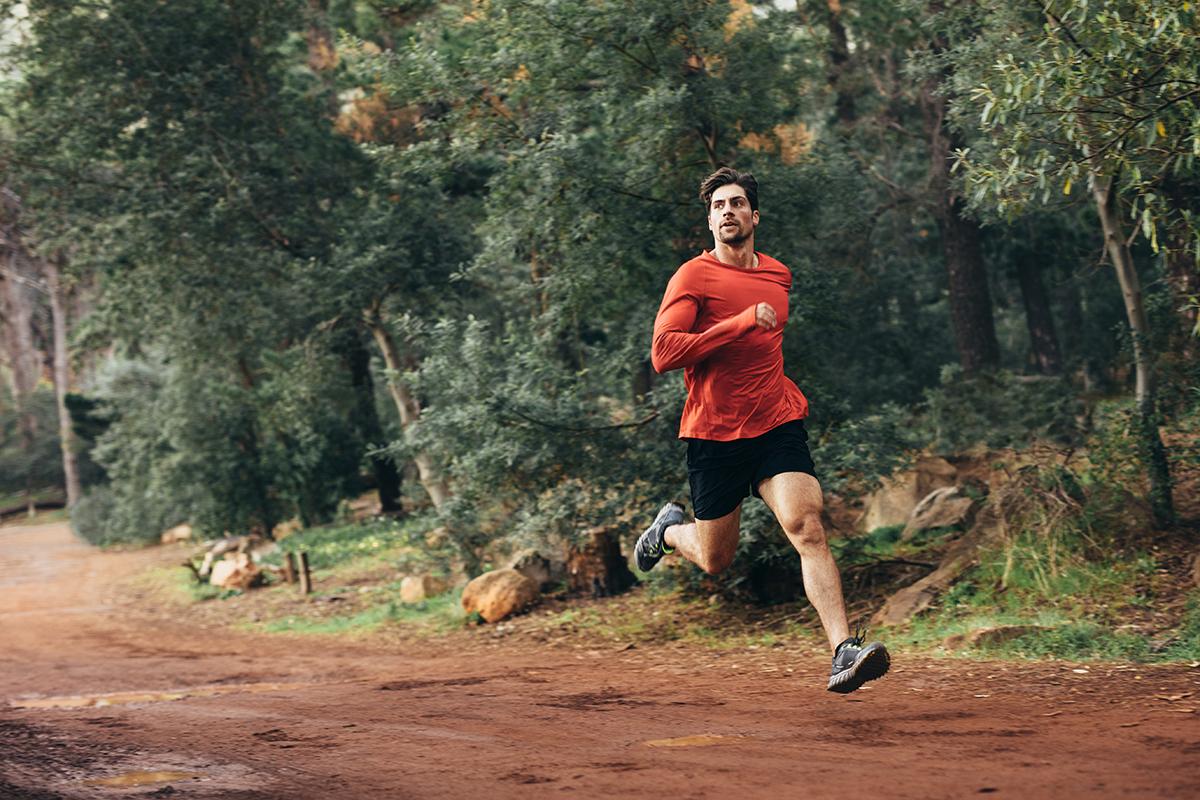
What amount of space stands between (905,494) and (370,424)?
15145 mm

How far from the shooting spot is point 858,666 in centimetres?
→ 380

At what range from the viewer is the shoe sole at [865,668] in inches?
150

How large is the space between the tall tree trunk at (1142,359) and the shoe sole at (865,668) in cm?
540

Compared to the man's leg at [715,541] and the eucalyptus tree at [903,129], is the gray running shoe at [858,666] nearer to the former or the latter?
the man's leg at [715,541]

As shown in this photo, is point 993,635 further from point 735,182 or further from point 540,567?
point 540,567

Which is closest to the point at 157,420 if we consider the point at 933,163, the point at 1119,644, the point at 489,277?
the point at 489,277

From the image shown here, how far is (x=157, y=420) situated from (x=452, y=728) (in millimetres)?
20585

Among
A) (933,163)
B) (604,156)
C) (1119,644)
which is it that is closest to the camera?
(1119,644)

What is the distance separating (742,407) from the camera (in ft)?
14.3

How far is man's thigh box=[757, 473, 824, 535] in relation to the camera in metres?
4.12

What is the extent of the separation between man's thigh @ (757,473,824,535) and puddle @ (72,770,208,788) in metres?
2.68

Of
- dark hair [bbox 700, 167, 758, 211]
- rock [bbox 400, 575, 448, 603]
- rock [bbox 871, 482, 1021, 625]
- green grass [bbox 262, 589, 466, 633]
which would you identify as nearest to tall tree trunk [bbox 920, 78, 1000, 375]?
rock [bbox 871, 482, 1021, 625]

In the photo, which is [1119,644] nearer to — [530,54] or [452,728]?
[452,728]

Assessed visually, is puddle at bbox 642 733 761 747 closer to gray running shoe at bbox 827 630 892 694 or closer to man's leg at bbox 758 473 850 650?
gray running shoe at bbox 827 630 892 694
